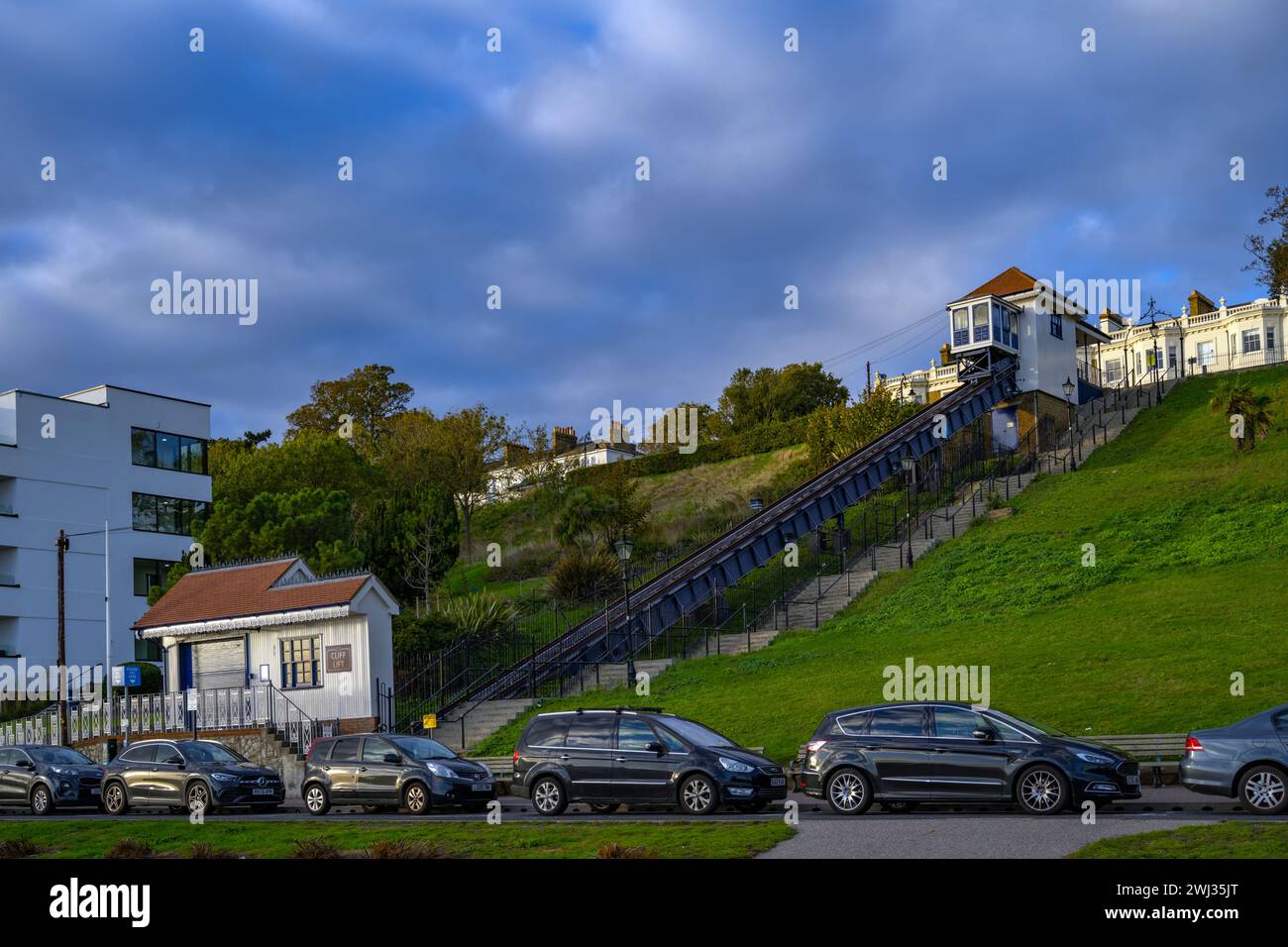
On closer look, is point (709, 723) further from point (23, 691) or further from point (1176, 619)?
point (23, 691)

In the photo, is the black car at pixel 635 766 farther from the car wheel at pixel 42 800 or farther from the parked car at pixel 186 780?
the car wheel at pixel 42 800

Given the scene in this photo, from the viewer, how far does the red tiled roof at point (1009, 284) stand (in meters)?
74.2

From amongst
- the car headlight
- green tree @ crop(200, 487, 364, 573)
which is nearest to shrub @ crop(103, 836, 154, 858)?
the car headlight

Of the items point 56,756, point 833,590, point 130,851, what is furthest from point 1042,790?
Result: point 833,590

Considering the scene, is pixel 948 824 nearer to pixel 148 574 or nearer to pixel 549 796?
pixel 549 796

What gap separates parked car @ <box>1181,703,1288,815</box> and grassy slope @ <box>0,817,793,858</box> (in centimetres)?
551

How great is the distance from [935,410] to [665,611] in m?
26.6

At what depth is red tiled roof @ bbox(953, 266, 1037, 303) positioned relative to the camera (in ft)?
244

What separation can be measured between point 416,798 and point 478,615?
63.0ft

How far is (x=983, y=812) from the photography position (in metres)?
18.0

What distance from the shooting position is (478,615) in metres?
41.3

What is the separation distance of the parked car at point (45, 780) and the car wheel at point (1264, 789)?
2073 centimetres

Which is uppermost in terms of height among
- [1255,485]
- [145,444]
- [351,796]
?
[145,444]
